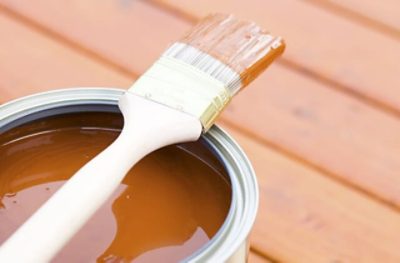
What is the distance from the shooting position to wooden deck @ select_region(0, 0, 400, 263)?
3.28 feet

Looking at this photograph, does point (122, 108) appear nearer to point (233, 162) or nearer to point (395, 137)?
point (233, 162)

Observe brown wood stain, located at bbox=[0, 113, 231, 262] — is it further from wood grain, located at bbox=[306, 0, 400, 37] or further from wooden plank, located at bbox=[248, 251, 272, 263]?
wood grain, located at bbox=[306, 0, 400, 37]

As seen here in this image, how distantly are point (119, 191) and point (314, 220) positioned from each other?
277mm

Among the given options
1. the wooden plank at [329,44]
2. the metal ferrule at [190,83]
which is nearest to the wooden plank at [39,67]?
the wooden plank at [329,44]

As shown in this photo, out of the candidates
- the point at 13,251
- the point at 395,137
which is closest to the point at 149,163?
the point at 13,251

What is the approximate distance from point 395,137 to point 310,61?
161 millimetres

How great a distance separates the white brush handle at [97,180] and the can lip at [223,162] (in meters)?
0.03

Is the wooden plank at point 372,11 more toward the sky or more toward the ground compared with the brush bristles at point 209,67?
more toward the sky

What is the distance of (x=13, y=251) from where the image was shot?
27.3 inches

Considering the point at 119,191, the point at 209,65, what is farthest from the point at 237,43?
the point at 119,191

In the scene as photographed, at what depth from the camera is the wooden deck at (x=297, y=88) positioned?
100cm

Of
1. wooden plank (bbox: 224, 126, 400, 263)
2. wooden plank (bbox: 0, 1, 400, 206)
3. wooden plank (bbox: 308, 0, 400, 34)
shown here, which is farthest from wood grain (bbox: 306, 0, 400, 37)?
wooden plank (bbox: 224, 126, 400, 263)

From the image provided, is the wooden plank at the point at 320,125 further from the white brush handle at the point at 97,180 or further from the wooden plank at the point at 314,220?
the white brush handle at the point at 97,180

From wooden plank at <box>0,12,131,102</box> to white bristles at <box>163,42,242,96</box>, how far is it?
0.86ft
